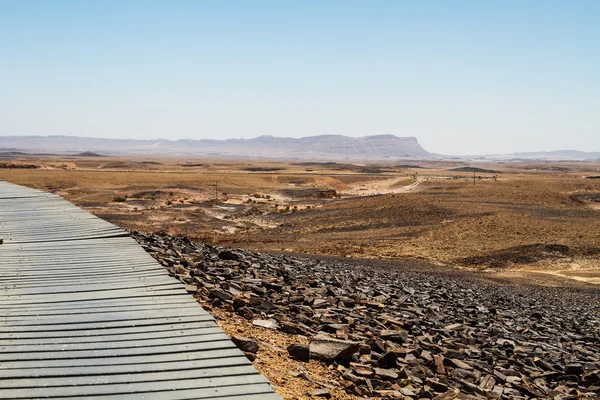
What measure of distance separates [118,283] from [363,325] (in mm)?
5072

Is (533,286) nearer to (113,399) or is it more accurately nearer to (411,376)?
(411,376)

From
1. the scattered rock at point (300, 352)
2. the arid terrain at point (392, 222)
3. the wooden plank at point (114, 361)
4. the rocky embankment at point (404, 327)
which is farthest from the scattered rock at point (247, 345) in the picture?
the arid terrain at point (392, 222)

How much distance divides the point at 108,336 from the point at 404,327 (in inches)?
313

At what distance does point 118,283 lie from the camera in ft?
30.9

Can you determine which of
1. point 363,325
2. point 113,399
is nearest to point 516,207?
point 363,325

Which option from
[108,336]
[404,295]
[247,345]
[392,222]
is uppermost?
[108,336]

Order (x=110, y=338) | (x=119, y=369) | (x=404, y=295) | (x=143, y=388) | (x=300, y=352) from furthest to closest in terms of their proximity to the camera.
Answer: (x=404, y=295) → (x=300, y=352) → (x=110, y=338) → (x=119, y=369) → (x=143, y=388)

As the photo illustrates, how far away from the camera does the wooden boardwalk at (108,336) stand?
5340 millimetres

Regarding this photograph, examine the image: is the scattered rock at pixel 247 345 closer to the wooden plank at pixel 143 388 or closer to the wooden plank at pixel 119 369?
the wooden plank at pixel 119 369

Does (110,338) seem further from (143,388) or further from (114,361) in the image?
(143,388)

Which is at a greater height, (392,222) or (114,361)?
(114,361)

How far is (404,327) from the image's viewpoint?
43.3 ft

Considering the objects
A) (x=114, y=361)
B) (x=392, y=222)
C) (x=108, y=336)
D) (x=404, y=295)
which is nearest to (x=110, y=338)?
(x=108, y=336)

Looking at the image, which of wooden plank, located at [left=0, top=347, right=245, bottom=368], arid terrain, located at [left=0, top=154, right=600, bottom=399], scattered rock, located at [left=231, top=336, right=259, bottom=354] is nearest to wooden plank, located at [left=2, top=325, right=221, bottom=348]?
wooden plank, located at [left=0, top=347, right=245, bottom=368]
